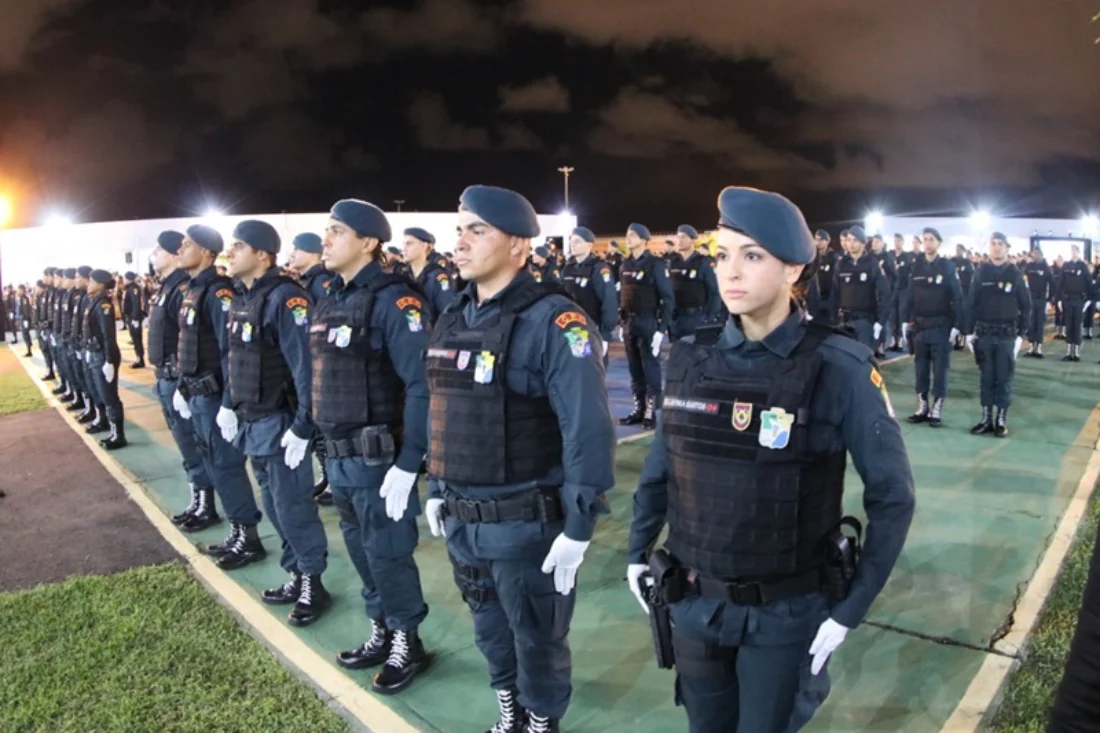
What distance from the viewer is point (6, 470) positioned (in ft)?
28.7

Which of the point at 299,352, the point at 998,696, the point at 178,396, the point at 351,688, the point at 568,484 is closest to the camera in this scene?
the point at 568,484

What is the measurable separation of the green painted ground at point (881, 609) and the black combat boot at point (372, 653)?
79mm

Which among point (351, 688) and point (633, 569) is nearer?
point (633, 569)

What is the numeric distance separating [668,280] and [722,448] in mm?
7754

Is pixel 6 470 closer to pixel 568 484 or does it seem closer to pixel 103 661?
pixel 103 661

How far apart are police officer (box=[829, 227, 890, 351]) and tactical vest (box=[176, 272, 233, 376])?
8.42m

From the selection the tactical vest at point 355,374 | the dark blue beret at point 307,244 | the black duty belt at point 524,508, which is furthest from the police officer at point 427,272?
the black duty belt at point 524,508

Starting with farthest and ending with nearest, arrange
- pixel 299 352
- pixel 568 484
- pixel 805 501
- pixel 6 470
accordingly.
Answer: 1. pixel 6 470
2. pixel 299 352
3. pixel 568 484
4. pixel 805 501

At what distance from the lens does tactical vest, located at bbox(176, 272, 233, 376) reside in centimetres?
571

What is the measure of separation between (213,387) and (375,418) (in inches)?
89.0

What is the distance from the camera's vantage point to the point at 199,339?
5.72m

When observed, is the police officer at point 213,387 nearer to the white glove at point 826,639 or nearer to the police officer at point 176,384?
the police officer at point 176,384

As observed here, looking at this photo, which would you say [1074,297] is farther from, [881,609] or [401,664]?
[401,664]

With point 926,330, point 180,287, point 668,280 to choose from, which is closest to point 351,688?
point 180,287
